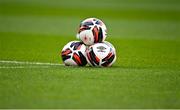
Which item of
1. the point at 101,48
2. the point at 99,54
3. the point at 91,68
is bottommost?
the point at 91,68

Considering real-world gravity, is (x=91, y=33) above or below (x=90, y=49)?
above

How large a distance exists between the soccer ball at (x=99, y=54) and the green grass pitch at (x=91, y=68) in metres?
0.22

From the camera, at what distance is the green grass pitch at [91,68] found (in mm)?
13609

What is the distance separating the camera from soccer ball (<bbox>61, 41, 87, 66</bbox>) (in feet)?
55.7

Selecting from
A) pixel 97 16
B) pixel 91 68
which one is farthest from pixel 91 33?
pixel 97 16

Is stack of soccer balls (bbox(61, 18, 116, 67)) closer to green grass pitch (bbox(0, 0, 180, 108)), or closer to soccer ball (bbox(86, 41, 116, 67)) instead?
soccer ball (bbox(86, 41, 116, 67))

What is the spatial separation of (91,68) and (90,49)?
13.6 inches

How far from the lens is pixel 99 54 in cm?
1692

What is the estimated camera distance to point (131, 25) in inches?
1271

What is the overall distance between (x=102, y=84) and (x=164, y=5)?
1230 inches

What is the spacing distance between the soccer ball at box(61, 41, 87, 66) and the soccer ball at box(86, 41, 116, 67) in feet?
0.36

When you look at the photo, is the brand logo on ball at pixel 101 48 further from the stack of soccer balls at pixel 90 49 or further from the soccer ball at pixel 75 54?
the soccer ball at pixel 75 54

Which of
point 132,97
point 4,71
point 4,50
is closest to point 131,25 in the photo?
point 4,50

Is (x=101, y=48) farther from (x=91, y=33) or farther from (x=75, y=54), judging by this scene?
(x=75, y=54)
